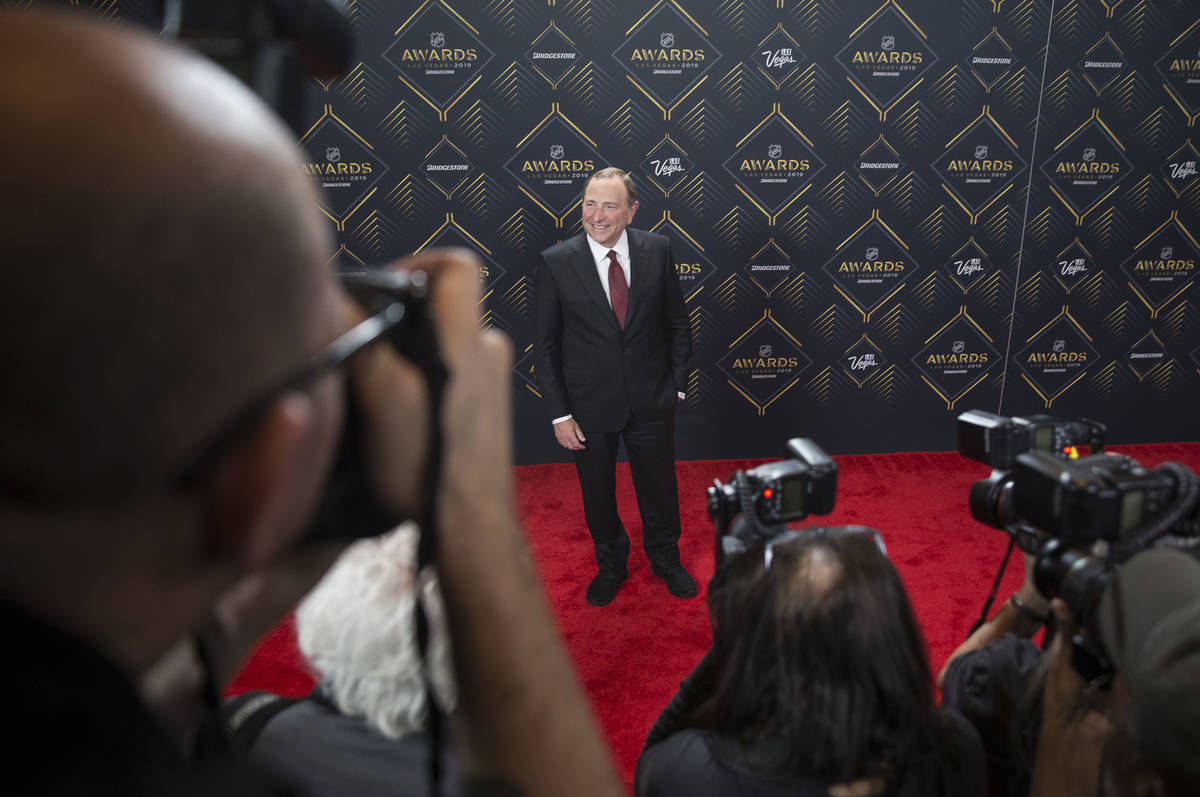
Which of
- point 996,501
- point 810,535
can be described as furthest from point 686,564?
point 810,535

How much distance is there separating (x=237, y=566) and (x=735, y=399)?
4.35 m

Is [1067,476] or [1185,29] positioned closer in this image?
[1067,476]

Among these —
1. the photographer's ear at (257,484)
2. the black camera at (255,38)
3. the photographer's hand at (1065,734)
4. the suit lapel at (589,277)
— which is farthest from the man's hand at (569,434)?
the photographer's ear at (257,484)

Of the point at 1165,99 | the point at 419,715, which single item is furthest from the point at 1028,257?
the point at 419,715

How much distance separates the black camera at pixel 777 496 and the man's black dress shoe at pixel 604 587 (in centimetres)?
177

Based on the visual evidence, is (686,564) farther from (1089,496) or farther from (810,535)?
(1089,496)

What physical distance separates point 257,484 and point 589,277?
2.81 meters

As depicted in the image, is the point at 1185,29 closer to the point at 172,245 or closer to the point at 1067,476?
the point at 1067,476

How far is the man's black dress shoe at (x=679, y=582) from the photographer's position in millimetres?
3164

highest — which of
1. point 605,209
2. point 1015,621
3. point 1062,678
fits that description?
point 605,209

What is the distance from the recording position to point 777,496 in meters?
1.41

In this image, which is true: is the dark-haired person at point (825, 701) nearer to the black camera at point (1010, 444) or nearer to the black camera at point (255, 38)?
the black camera at point (1010, 444)

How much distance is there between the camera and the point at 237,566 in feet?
1.44

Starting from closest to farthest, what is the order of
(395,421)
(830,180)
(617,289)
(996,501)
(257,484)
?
(257,484) < (395,421) < (996,501) < (617,289) < (830,180)
